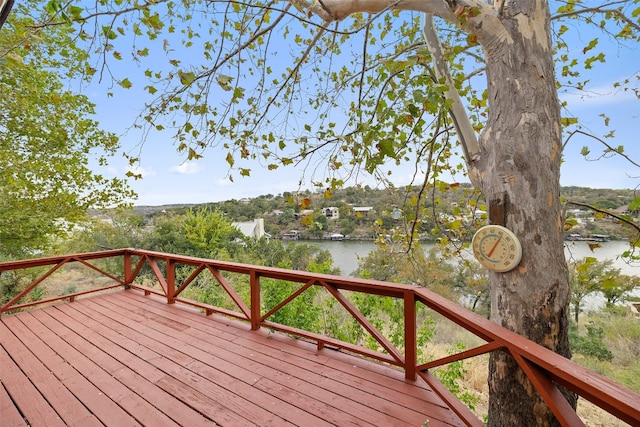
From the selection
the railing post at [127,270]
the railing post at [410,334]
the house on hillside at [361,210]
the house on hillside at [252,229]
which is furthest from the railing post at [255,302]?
the house on hillside at [252,229]

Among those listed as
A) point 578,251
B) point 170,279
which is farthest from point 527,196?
point 578,251

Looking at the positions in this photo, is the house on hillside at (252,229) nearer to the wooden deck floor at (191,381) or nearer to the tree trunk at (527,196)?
the wooden deck floor at (191,381)

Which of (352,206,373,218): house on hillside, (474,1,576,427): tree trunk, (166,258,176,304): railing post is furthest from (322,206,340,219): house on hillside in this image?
(166,258,176,304): railing post

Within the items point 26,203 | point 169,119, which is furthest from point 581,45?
point 26,203

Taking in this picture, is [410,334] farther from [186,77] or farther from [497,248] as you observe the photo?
[186,77]

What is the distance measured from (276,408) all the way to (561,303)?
5.71 ft

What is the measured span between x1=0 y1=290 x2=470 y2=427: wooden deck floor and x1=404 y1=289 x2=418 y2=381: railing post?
0.29 feet

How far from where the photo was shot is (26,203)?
5699 millimetres

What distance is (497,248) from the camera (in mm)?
1498

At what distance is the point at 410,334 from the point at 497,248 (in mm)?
888

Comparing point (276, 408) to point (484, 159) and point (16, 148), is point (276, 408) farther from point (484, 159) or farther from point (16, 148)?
point (16, 148)

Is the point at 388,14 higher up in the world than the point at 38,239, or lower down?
higher up

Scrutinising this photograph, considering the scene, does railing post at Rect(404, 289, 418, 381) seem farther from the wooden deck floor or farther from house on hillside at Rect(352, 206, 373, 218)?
house on hillside at Rect(352, 206, 373, 218)

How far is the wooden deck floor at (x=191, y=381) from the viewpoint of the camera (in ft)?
5.84
